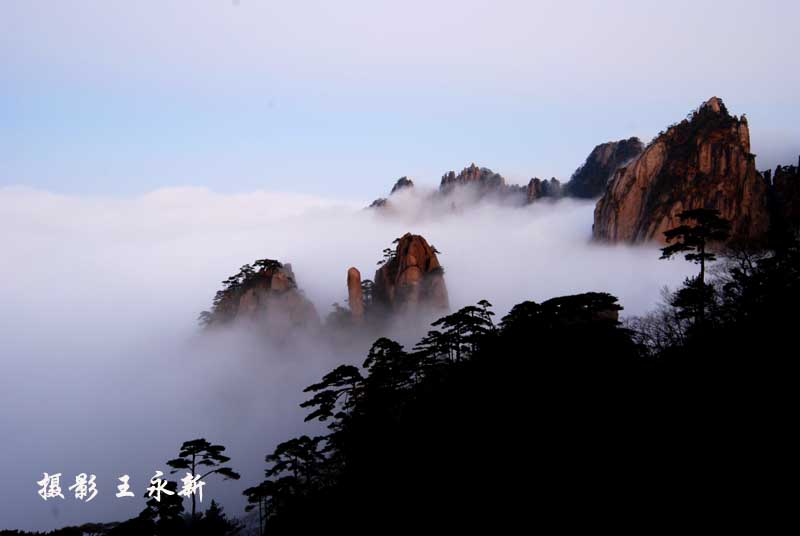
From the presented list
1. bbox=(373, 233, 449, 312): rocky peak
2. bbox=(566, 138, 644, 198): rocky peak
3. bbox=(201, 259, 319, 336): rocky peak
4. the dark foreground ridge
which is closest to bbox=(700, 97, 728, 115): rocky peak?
bbox=(566, 138, 644, 198): rocky peak

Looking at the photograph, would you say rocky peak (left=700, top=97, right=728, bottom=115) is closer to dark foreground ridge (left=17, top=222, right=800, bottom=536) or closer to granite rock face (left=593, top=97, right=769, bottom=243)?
granite rock face (left=593, top=97, right=769, bottom=243)

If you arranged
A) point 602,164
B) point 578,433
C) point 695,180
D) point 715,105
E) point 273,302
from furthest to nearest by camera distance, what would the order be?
point 602,164
point 273,302
point 715,105
point 695,180
point 578,433

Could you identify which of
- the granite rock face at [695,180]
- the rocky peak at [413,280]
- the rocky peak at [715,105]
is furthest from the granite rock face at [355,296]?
the rocky peak at [715,105]

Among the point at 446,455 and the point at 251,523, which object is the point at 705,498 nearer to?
the point at 446,455

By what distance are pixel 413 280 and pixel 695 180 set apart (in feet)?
208

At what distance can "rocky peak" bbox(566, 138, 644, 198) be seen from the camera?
154875 mm

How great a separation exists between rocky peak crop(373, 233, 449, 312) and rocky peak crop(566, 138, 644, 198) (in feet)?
305

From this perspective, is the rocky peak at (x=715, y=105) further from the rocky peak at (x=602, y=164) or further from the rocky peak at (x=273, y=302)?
the rocky peak at (x=273, y=302)

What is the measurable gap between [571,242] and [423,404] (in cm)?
14675

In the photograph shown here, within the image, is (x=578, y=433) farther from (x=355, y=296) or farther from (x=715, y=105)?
(x=715, y=105)

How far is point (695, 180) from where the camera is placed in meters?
91.9

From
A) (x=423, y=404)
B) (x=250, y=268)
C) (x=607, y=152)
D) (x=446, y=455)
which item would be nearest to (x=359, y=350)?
(x=250, y=268)

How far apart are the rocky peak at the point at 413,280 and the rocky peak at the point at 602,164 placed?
305 feet

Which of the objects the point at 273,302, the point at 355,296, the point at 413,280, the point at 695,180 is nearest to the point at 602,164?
the point at 695,180
